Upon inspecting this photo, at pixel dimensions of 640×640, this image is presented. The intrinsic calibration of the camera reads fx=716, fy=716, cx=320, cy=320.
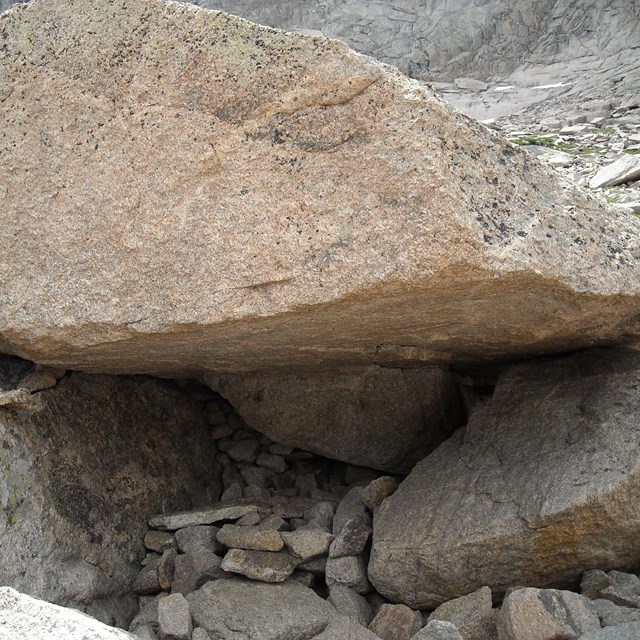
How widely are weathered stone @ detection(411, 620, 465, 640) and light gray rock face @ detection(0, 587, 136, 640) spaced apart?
983 millimetres

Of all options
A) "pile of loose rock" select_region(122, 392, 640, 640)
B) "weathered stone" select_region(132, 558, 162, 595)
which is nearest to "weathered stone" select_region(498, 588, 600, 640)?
"pile of loose rock" select_region(122, 392, 640, 640)

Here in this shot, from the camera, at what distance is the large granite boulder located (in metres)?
2.36

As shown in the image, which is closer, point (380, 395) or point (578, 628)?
point (578, 628)

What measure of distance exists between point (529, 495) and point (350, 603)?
0.90 meters

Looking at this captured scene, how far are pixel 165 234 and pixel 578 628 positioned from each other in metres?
1.98

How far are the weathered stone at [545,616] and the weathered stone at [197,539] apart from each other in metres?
1.45

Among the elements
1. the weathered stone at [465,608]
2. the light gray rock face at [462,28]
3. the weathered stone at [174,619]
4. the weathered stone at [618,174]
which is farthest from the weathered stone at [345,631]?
the light gray rock face at [462,28]

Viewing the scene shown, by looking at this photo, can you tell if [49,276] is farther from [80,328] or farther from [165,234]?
[165,234]

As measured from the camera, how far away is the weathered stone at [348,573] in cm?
320

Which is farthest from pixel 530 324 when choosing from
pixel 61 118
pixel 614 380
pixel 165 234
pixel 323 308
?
pixel 61 118

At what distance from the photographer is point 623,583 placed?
109 inches

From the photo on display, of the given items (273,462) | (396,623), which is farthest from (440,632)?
(273,462)

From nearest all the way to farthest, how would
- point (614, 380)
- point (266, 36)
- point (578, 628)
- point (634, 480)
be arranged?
1. point (578, 628)
2. point (266, 36)
3. point (634, 480)
4. point (614, 380)

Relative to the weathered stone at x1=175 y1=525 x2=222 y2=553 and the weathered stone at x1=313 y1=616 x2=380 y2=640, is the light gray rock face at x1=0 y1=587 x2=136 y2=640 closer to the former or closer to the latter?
the weathered stone at x1=313 y1=616 x2=380 y2=640
